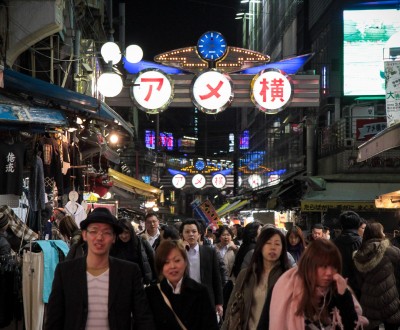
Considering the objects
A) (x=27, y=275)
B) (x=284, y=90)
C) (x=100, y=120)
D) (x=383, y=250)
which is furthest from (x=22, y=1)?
(x=383, y=250)

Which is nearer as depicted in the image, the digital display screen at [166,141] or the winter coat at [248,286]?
the winter coat at [248,286]

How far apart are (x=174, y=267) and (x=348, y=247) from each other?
4328 mm

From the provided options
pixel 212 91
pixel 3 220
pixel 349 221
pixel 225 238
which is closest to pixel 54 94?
pixel 3 220

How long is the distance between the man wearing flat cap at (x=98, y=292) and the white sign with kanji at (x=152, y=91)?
12908 mm

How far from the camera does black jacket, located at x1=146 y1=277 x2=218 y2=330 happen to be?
588 centimetres

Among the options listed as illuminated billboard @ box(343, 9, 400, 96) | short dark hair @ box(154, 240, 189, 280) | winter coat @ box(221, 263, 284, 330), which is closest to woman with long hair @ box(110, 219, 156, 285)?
winter coat @ box(221, 263, 284, 330)

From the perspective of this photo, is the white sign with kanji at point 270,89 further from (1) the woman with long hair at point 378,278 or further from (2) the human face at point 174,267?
(2) the human face at point 174,267

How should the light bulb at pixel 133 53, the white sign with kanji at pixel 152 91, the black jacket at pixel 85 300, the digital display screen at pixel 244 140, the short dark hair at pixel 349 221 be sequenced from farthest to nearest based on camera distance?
the digital display screen at pixel 244 140, the light bulb at pixel 133 53, the white sign with kanji at pixel 152 91, the short dark hair at pixel 349 221, the black jacket at pixel 85 300

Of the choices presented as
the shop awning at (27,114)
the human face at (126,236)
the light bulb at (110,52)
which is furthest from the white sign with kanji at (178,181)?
the human face at (126,236)

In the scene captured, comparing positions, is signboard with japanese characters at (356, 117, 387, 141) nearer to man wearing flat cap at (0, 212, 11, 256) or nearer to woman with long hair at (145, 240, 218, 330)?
man wearing flat cap at (0, 212, 11, 256)

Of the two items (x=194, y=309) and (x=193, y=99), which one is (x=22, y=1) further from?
(x=194, y=309)

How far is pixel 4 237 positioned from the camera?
10.4m

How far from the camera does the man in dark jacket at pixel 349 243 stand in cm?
959

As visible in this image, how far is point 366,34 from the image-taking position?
32.7m
